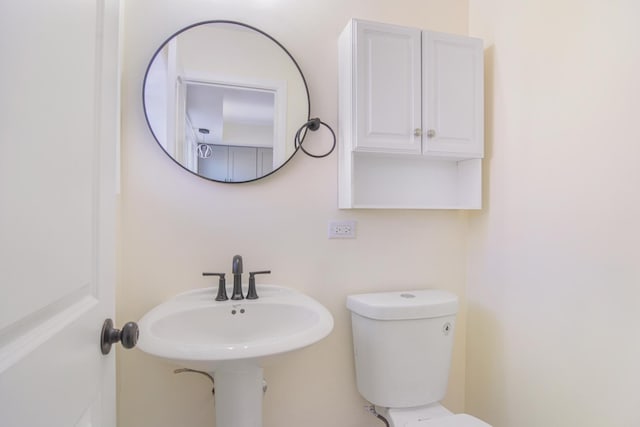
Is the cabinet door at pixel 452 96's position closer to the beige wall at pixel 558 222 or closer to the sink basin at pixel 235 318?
the beige wall at pixel 558 222

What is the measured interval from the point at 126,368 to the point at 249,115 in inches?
44.8

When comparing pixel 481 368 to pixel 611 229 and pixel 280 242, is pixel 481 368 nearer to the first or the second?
pixel 611 229

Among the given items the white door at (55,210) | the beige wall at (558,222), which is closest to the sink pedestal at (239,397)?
the white door at (55,210)

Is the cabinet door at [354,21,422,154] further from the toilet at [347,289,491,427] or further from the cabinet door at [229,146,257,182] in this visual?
the toilet at [347,289,491,427]

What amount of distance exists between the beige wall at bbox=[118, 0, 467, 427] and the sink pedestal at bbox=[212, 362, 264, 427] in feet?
1.01

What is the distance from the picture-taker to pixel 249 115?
151cm

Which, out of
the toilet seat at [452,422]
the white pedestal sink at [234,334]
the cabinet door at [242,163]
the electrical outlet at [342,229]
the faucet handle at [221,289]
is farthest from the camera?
the electrical outlet at [342,229]

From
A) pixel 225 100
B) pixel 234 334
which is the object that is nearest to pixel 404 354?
pixel 234 334

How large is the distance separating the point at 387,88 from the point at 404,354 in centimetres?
113

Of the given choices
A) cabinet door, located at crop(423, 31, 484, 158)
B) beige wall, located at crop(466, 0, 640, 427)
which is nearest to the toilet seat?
beige wall, located at crop(466, 0, 640, 427)

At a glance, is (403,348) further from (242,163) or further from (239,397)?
(242,163)

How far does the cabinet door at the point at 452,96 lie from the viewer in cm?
153

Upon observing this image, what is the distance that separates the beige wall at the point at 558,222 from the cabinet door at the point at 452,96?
11 centimetres

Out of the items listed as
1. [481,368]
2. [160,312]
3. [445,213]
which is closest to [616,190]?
[445,213]
